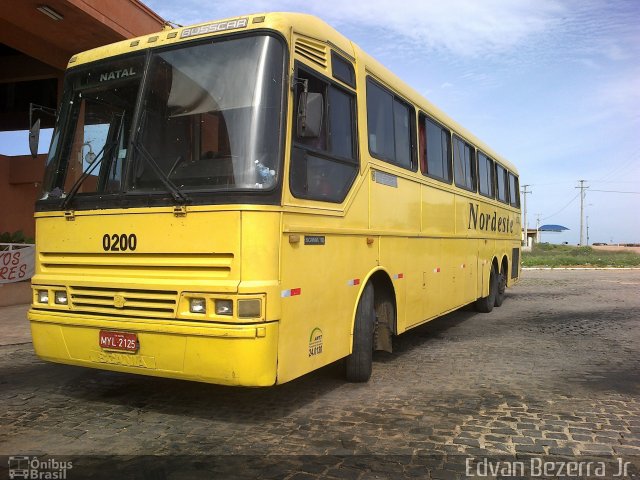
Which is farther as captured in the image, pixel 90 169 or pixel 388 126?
pixel 388 126

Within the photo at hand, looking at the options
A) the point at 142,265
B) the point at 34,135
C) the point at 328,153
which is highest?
the point at 34,135

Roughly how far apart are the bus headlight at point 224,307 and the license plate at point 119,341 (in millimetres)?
796

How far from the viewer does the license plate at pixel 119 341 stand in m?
4.27

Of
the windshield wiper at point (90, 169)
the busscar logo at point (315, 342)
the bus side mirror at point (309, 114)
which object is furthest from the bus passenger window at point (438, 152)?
the windshield wiper at point (90, 169)

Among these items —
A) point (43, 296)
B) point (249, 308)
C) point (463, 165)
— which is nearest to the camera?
point (249, 308)

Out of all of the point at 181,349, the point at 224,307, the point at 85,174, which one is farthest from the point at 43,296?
the point at 224,307

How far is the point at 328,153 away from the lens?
16.0 ft

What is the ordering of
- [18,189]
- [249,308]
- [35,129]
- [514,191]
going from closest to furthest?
[249,308]
[35,129]
[514,191]
[18,189]

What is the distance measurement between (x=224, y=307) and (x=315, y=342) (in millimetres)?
1005

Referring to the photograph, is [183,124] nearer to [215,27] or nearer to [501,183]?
[215,27]

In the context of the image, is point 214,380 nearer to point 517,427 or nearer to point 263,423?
point 263,423

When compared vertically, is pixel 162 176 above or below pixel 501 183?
below

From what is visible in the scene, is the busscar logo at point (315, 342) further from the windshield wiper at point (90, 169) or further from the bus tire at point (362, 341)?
the windshield wiper at point (90, 169)

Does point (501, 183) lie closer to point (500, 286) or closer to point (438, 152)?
point (500, 286)
